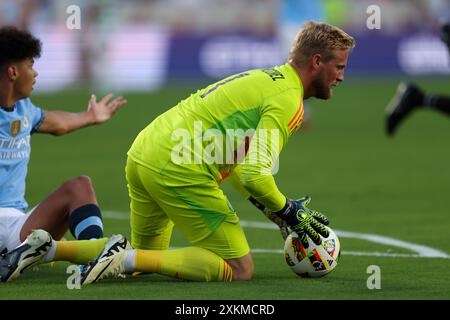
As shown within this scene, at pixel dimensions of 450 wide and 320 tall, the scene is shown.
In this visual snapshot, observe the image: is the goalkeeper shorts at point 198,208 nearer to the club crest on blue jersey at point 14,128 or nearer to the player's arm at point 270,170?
the player's arm at point 270,170

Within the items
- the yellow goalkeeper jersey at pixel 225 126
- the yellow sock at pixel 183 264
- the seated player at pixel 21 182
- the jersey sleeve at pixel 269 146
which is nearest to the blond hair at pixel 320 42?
the yellow goalkeeper jersey at pixel 225 126

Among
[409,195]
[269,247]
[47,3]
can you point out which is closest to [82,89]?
[47,3]

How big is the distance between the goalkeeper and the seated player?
47cm

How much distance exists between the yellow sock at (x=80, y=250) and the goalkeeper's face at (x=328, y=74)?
1690 millimetres

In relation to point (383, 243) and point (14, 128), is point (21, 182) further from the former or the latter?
point (383, 243)

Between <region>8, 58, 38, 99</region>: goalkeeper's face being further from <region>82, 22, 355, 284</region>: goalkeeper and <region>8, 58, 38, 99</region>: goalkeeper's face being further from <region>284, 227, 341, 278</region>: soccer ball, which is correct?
Answer: <region>284, 227, 341, 278</region>: soccer ball

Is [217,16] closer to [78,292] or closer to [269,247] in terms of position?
[269,247]

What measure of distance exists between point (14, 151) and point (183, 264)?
58.2 inches

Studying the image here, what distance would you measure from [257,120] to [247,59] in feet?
63.3

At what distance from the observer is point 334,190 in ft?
40.5

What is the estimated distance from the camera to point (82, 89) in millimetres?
25891

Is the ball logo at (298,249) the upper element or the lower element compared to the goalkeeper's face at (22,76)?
lower

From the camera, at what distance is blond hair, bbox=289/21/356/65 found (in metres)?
6.95

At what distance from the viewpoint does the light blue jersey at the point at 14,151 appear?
7.39 metres
